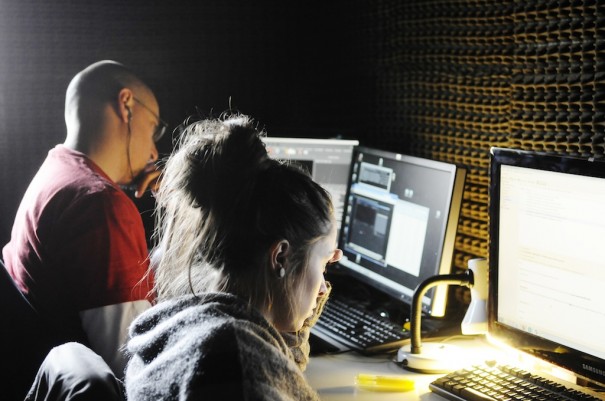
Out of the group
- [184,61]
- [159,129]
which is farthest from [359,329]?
[184,61]

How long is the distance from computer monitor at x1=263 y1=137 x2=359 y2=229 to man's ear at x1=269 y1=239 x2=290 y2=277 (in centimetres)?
122

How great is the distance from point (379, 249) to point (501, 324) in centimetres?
57

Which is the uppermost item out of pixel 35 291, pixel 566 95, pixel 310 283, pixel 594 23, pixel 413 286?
pixel 594 23

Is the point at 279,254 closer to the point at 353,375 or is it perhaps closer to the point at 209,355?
the point at 209,355

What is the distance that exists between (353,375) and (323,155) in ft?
3.21

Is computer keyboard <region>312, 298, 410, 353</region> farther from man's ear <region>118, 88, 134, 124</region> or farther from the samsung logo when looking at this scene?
man's ear <region>118, 88, 134, 124</region>

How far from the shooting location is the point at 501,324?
166 centimetres

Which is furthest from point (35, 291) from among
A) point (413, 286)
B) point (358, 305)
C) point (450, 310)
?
point (450, 310)

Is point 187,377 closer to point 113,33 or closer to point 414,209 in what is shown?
point 414,209

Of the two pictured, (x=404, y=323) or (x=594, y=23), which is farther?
(x=404, y=323)

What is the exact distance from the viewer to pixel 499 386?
4.90 feet

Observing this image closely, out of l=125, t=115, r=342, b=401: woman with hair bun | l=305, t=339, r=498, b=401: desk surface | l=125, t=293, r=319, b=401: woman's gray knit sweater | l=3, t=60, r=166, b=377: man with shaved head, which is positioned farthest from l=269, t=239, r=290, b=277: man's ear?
l=3, t=60, r=166, b=377: man with shaved head

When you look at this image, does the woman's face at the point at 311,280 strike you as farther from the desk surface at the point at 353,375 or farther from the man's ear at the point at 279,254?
the desk surface at the point at 353,375

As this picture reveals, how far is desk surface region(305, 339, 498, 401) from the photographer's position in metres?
1.55
